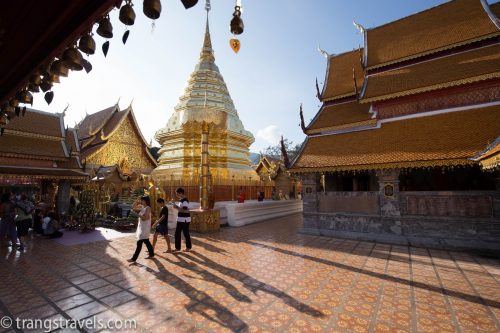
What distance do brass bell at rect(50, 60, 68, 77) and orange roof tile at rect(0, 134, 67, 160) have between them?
11.3 metres

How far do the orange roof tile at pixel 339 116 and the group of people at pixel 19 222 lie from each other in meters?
10.7

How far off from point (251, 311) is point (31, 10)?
442cm

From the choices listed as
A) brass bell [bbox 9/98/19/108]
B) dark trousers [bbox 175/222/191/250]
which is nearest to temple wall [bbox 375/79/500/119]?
dark trousers [bbox 175/222/191/250]

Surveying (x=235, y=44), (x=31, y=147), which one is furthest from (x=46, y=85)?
(x=31, y=147)

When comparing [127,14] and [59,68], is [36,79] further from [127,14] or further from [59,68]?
[127,14]

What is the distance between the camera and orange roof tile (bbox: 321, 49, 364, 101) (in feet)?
38.5

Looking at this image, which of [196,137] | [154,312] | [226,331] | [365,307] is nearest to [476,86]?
[365,307]

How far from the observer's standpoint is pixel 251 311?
370 cm

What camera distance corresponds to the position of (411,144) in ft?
27.3

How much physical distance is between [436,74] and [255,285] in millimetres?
9561

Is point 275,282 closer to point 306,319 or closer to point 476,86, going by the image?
point 306,319

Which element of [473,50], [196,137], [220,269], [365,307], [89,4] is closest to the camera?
[89,4]

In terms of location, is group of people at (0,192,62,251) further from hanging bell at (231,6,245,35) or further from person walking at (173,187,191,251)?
hanging bell at (231,6,245,35)

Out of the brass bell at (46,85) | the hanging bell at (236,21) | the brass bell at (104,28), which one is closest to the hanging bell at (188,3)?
the hanging bell at (236,21)
